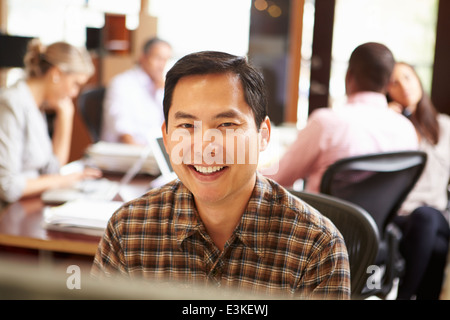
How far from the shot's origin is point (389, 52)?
95cm

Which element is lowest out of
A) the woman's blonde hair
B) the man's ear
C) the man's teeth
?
the man's teeth

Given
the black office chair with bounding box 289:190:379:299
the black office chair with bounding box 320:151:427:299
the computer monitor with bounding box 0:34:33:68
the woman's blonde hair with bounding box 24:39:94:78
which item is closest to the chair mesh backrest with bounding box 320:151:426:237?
the black office chair with bounding box 320:151:427:299

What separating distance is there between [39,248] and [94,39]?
2870mm

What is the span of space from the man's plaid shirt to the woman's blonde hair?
1.07 metres

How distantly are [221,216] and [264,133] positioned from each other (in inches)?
5.5

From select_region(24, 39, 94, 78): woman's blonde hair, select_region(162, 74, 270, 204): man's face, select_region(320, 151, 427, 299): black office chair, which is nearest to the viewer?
select_region(162, 74, 270, 204): man's face

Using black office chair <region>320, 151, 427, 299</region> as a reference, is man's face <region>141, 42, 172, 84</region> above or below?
above

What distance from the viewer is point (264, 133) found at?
0.75 metres

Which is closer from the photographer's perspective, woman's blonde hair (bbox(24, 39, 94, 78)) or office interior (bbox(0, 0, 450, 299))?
woman's blonde hair (bbox(24, 39, 94, 78))

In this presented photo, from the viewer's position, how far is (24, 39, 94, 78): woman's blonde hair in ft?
5.67

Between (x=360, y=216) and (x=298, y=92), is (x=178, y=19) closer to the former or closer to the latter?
(x=298, y=92)

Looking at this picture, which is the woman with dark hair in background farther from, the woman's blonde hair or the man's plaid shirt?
the woman's blonde hair

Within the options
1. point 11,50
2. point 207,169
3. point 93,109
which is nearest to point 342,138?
point 207,169

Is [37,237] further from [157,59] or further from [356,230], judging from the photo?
[157,59]
